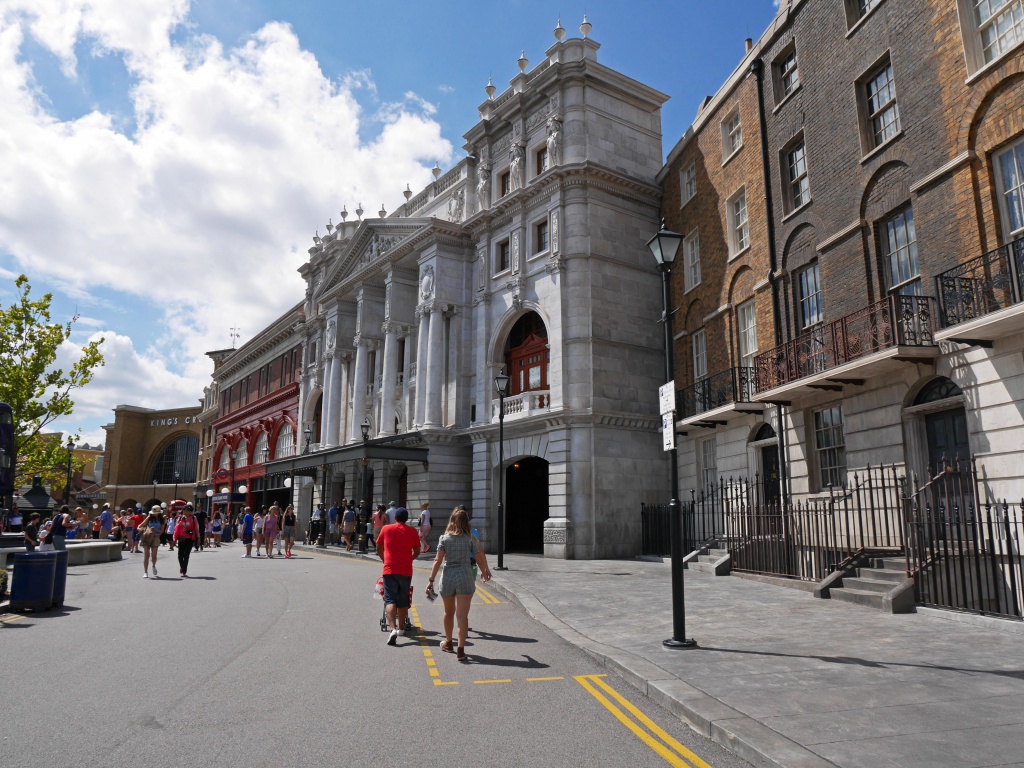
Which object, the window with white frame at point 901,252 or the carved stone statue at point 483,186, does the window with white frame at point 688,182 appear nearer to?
the carved stone statue at point 483,186

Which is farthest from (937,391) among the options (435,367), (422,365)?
(422,365)

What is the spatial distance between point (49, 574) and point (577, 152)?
67.4 ft

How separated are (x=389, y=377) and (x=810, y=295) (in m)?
20.8

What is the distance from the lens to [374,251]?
35.3 metres

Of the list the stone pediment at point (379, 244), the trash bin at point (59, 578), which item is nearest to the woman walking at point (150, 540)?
the trash bin at point (59, 578)

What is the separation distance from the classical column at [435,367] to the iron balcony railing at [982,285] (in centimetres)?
1979

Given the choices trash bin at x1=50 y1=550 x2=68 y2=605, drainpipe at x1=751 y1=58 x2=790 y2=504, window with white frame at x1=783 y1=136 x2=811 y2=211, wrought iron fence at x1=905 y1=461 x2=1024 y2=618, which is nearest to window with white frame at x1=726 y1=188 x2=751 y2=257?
drainpipe at x1=751 y1=58 x2=790 y2=504

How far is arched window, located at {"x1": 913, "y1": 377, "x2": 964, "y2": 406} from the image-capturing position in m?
12.3

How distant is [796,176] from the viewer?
17.8 metres

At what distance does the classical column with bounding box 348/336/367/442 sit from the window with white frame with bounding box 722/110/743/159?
20.8 m

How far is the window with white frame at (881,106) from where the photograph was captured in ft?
46.9

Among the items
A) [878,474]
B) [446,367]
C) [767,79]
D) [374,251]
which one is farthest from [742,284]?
[374,251]

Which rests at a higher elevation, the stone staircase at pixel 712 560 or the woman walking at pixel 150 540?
the woman walking at pixel 150 540

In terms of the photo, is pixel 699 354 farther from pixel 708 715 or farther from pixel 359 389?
pixel 359 389
